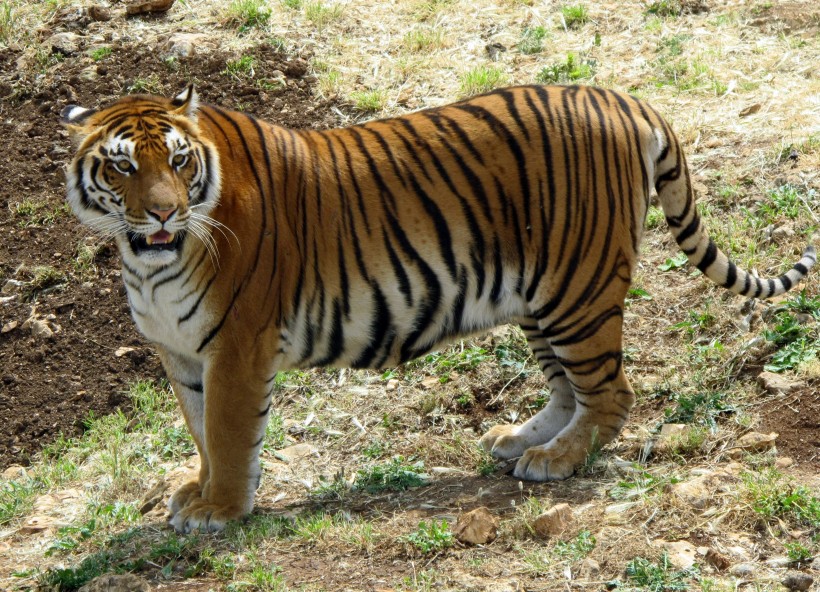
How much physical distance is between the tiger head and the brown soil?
232 cm

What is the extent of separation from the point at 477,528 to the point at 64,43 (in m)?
6.81

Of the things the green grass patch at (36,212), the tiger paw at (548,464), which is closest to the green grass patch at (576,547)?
the tiger paw at (548,464)

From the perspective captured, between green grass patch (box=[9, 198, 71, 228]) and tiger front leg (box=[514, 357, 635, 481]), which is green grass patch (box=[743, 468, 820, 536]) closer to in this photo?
tiger front leg (box=[514, 357, 635, 481])

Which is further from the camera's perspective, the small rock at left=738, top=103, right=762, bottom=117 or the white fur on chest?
the small rock at left=738, top=103, right=762, bottom=117

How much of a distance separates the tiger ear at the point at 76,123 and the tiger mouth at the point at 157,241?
1.59 feet

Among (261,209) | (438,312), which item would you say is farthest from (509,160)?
(261,209)

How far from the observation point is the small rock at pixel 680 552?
4.20 m

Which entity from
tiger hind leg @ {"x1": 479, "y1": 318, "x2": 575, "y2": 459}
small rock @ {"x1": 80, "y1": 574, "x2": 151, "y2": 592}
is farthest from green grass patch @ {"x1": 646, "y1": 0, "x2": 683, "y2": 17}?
small rock @ {"x1": 80, "y1": 574, "x2": 151, "y2": 592}

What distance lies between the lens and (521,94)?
5.37m

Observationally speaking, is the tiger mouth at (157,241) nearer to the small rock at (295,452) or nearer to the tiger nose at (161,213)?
the tiger nose at (161,213)

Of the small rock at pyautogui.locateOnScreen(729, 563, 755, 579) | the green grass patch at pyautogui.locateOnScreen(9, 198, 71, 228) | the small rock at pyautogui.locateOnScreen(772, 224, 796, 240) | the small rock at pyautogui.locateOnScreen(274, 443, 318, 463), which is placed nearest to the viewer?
the small rock at pyautogui.locateOnScreen(729, 563, 755, 579)

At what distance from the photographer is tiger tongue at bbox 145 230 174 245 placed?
4.69m

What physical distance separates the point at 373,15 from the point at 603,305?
5.29 meters

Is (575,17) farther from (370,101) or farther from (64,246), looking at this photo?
(64,246)
